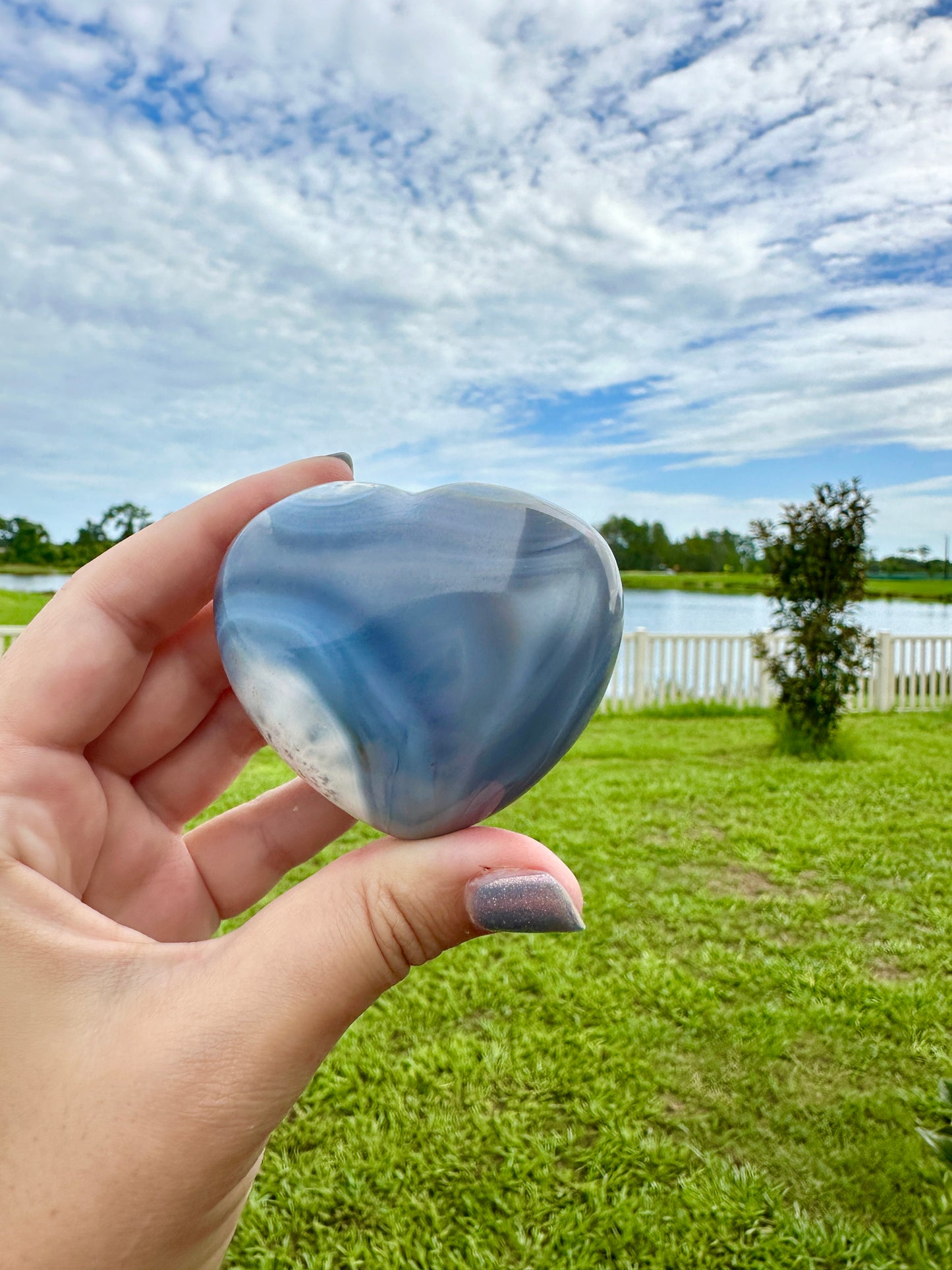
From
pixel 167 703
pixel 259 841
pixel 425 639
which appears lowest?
pixel 259 841

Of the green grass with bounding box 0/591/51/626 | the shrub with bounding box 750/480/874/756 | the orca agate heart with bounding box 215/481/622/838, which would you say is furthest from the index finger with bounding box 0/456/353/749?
the green grass with bounding box 0/591/51/626

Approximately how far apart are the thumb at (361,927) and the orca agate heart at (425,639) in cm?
10

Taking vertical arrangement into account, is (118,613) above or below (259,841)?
above

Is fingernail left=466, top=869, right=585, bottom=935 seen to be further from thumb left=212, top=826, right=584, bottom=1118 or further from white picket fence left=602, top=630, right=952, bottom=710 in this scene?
white picket fence left=602, top=630, right=952, bottom=710

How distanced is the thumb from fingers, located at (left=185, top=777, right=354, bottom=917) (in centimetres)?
56

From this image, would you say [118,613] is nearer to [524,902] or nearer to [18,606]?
[524,902]

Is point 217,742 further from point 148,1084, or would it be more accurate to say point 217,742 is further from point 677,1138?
point 677,1138

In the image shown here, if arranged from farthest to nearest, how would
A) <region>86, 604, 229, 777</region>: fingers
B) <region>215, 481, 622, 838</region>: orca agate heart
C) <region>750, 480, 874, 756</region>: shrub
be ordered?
1. <region>750, 480, 874, 756</region>: shrub
2. <region>86, 604, 229, 777</region>: fingers
3. <region>215, 481, 622, 838</region>: orca agate heart

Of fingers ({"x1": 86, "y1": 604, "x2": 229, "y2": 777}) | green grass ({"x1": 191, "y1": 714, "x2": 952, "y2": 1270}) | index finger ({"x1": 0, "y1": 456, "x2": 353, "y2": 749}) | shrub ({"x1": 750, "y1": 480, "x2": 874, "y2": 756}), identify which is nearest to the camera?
index finger ({"x1": 0, "y1": 456, "x2": 353, "y2": 749})

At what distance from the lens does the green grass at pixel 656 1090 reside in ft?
7.17

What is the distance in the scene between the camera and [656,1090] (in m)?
2.72

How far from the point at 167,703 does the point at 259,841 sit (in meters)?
0.32

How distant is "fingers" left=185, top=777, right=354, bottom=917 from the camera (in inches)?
65.0

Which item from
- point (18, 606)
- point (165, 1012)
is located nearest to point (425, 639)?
point (165, 1012)
